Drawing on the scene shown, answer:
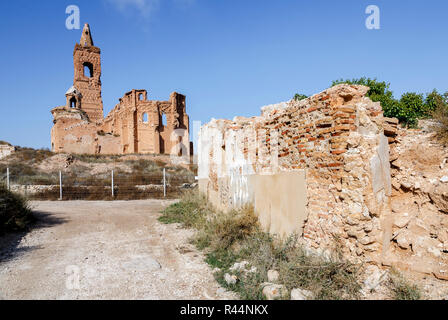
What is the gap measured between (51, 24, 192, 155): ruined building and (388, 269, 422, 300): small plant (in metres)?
33.3

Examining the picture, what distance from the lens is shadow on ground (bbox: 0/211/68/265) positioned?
17.9 feet

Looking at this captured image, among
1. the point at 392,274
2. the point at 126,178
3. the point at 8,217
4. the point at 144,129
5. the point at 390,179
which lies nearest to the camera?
the point at 392,274

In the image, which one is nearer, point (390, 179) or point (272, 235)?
point (390, 179)

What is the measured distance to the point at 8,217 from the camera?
7.21 m

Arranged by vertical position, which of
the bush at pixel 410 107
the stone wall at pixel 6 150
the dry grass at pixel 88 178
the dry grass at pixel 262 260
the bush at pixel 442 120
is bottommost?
the dry grass at pixel 262 260

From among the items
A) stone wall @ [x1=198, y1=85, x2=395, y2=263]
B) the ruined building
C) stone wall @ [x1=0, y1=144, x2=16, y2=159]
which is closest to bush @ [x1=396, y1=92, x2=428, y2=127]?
stone wall @ [x1=198, y1=85, x2=395, y2=263]

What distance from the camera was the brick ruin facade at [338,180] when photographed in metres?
3.40

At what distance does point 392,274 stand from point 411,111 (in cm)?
1909

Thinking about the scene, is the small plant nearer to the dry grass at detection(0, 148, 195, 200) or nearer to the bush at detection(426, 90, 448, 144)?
the bush at detection(426, 90, 448, 144)

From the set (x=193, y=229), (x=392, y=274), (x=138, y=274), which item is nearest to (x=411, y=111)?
(x=193, y=229)

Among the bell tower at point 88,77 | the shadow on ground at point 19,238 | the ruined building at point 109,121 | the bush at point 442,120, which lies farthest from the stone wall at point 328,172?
the bell tower at point 88,77

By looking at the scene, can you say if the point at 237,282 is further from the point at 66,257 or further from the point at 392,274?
the point at 66,257

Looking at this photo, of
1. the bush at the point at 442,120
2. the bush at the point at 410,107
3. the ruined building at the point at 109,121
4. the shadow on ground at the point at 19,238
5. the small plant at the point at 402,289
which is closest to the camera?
the small plant at the point at 402,289

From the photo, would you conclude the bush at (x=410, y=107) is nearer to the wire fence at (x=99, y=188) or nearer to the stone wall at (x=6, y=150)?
the wire fence at (x=99, y=188)
